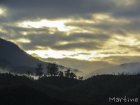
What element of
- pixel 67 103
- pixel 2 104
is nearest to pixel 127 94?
pixel 67 103

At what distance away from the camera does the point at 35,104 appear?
120 m

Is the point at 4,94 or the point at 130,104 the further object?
the point at 130,104

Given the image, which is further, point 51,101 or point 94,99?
point 94,99

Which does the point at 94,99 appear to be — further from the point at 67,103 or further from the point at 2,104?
the point at 2,104

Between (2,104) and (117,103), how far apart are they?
67375 millimetres

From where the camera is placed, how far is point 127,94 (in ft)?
625

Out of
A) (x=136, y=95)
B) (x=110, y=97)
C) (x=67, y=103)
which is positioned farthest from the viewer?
(x=110, y=97)

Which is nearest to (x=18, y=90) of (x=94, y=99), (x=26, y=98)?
(x=26, y=98)

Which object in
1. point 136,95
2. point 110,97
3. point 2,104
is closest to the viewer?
point 2,104

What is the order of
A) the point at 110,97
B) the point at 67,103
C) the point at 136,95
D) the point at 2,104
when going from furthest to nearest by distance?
the point at 110,97
the point at 136,95
the point at 67,103
the point at 2,104

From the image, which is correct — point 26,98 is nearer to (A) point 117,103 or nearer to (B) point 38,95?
(B) point 38,95

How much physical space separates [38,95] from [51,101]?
6.15 m

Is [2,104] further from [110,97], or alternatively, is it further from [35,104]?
[110,97]

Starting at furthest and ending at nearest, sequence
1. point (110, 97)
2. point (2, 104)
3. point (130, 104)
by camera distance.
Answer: point (110, 97) < point (130, 104) < point (2, 104)
